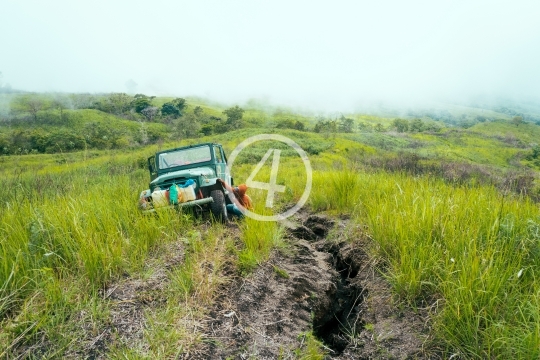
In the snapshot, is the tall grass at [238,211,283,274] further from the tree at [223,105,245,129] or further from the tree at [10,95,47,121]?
the tree at [10,95,47,121]

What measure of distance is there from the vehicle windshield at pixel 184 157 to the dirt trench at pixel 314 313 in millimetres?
3819

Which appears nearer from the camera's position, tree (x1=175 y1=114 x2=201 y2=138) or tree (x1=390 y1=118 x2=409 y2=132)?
tree (x1=175 y1=114 x2=201 y2=138)

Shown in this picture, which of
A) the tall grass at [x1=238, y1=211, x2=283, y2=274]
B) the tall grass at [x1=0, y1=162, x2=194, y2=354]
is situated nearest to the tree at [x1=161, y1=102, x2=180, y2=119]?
the tall grass at [x1=0, y1=162, x2=194, y2=354]

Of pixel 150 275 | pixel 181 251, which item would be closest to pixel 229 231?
pixel 181 251

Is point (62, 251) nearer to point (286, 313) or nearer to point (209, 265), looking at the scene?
point (209, 265)

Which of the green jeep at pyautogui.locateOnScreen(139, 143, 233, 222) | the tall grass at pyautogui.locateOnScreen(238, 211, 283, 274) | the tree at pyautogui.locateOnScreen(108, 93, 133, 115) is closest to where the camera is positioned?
the tall grass at pyautogui.locateOnScreen(238, 211, 283, 274)

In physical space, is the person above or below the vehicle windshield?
below

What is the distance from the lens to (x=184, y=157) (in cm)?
771

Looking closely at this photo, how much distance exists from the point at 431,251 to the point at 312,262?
5.58ft

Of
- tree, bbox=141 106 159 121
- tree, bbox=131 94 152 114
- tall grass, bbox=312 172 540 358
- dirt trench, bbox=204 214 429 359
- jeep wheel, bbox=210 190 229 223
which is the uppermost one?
tall grass, bbox=312 172 540 358

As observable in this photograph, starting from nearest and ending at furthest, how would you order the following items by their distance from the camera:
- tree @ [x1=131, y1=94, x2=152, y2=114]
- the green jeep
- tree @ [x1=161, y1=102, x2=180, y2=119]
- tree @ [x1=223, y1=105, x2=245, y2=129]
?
the green jeep → tree @ [x1=223, y1=105, x2=245, y2=129] → tree @ [x1=161, y1=102, x2=180, y2=119] → tree @ [x1=131, y1=94, x2=152, y2=114]

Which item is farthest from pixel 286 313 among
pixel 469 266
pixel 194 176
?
pixel 194 176

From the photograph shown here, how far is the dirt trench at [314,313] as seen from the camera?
273 cm

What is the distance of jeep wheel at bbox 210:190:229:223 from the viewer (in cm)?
555
